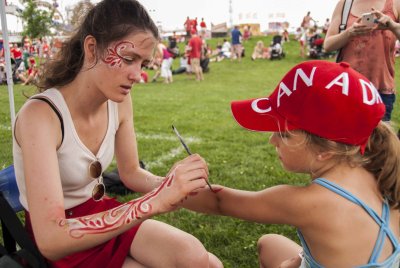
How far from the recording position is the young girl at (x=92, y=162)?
1.53 m

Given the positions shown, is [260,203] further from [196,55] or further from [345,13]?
[196,55]

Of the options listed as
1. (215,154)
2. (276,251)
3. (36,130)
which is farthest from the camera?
(215,154)

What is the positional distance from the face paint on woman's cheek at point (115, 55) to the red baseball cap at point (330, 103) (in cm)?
70

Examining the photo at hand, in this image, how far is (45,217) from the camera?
1.53m

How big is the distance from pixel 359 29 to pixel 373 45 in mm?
202

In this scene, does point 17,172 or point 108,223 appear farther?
point 17,172

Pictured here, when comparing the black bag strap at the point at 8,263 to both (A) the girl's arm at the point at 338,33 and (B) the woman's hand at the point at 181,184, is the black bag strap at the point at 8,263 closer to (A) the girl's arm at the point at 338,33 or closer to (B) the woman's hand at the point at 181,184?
(B) the woman's hand at the point at 181,184

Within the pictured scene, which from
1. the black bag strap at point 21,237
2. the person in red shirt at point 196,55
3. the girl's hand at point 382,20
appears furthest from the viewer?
the person in red shirt at point 196,55

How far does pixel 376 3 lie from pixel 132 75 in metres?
2.15

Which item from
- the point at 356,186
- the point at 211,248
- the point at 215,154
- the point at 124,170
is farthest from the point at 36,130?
the point at 215,154

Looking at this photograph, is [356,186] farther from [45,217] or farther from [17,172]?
[17,172]

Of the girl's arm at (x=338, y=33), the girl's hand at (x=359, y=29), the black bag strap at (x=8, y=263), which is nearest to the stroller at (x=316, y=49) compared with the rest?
the girl's arm at (x=338, y=33)

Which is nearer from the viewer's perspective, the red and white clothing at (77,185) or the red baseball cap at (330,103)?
the red baseball cap at (330,103)

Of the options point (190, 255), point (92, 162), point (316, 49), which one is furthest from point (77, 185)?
point (316, 49)
